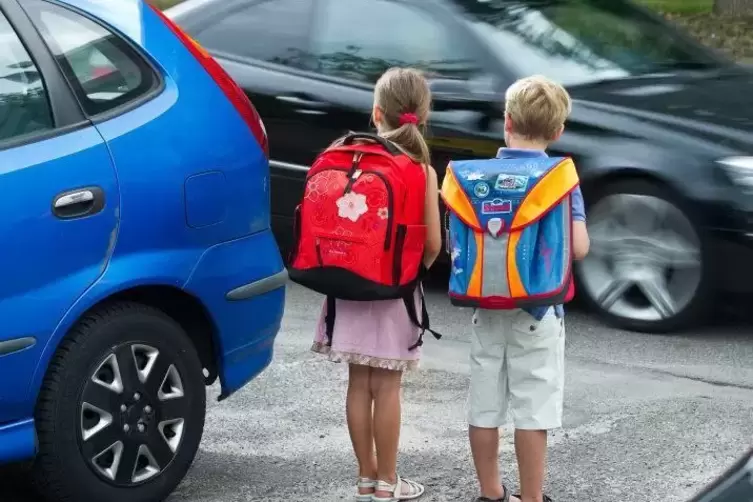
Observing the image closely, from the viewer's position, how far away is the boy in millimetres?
3859

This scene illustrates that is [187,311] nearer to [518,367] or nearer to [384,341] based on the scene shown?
[384,341]

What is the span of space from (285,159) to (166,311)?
119 inches

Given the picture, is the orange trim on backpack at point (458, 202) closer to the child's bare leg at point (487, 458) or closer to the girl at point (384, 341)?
the girl at point (384, 341)

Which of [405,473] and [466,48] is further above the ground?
[466,48]

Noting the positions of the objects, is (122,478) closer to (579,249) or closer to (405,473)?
(405,473)

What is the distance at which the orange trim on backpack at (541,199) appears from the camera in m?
3.73

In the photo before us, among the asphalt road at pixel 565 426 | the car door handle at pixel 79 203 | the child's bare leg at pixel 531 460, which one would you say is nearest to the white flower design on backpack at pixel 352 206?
the car door handle at pixel 79 203

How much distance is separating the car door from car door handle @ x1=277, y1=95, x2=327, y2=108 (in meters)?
3.15

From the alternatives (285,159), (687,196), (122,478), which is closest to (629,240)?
(687,196)

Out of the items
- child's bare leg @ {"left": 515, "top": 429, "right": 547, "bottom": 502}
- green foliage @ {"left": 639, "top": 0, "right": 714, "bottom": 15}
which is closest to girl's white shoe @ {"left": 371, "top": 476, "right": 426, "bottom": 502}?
child's bare leg @ {"left": 515, "top": 429, "right": 547, "bottom": 502}

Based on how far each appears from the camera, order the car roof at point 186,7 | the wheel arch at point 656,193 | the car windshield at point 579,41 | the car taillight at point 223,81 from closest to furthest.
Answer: the car taillight at point 223,81 < the wheel arch at point 656,193 < the car windshield at point 579,41 < the car roof at point 186,7

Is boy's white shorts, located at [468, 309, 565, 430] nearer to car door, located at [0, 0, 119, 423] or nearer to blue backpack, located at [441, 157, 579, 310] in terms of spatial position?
blue backpack, located at [441, 157, 579, 310]

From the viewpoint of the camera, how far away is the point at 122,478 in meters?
3.95

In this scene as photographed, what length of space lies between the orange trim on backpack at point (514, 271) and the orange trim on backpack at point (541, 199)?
1.0 inches
